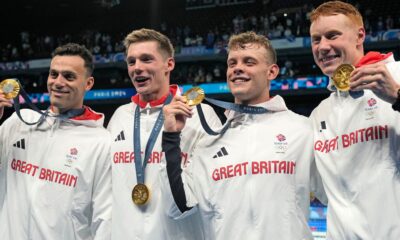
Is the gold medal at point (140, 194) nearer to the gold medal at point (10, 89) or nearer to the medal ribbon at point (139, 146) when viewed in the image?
the medal ribbon at point (139, 146)

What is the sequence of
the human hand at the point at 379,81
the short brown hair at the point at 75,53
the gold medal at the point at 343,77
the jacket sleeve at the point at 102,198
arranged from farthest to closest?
the short brown hair at the point at 75,53 → the jacket sleeve at the point at 102,198 → the gold medal at the point at 343,77 → the human hand at the point at 379,81

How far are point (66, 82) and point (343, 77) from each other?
6.15ft

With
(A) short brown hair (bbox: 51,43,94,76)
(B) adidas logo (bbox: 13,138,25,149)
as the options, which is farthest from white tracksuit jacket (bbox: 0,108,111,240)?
(A) short brown hair (bbox: 51,43,94,76)

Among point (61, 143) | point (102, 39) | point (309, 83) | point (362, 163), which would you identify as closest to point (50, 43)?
point (102, 39)

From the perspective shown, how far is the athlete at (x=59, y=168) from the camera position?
302 centimetres

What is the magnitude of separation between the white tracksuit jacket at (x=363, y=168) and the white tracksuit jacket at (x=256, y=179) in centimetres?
17

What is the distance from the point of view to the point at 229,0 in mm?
17844

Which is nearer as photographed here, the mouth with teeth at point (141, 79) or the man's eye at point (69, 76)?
the mouth with teeth at point (141, 79)

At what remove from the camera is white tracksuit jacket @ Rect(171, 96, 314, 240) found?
258cm

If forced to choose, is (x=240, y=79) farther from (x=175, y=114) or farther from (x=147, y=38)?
(x=147, y=38)

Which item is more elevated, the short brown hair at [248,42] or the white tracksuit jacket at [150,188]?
the short brown hair at [248,42]

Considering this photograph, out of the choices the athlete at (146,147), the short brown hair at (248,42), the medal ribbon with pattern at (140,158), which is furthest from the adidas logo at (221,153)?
the short brown hair at (248,42)

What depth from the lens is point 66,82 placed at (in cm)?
324

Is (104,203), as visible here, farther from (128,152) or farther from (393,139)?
(393,139)
